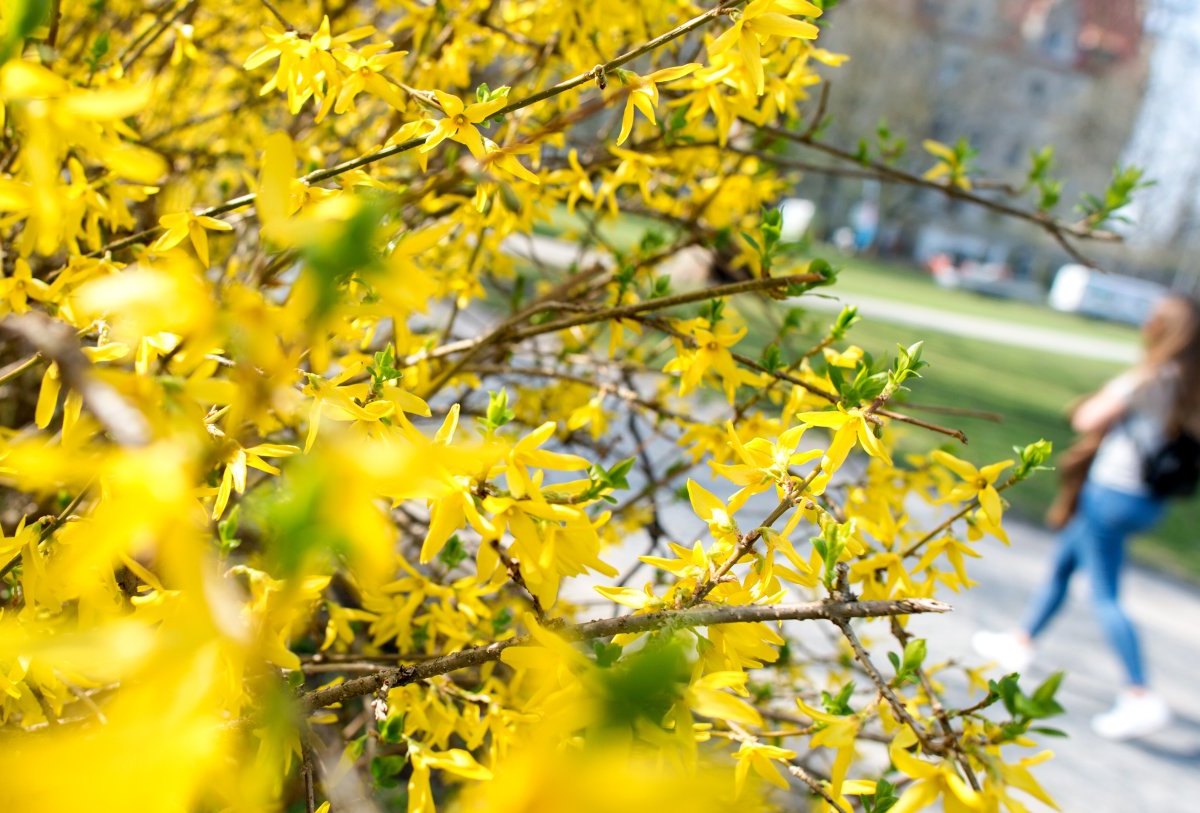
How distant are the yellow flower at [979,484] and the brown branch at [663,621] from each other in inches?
15.5

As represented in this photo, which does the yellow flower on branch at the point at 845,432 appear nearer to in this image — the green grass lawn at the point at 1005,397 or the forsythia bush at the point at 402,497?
the forsythia bush at the point at 402,497

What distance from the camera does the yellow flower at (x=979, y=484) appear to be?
1.15 metres

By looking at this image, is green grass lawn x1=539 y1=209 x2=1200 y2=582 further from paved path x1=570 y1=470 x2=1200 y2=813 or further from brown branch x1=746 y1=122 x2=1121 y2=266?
paved path x1=570 y1=470 x2=1200 y2=813

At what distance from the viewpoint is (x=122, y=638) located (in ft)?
1.42

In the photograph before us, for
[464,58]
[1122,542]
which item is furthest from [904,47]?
[464,58]

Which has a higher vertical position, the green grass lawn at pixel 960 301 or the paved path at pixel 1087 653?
the paved path at pixel 1087 653

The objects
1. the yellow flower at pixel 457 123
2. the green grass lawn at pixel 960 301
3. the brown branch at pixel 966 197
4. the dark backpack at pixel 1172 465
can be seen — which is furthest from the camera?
the green grass lawn at pixel 960 301

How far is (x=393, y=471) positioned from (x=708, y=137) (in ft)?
5.12

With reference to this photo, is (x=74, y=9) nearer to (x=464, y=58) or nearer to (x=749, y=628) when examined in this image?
(x=464, y=58)

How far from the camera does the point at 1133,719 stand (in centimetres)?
386

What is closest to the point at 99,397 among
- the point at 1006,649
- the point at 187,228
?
the point at 187,228

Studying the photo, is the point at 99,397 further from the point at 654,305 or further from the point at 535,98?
the point at 654,305

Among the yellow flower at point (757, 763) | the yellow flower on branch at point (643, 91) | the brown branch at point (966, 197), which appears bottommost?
the yellow flower at point (757, 763)

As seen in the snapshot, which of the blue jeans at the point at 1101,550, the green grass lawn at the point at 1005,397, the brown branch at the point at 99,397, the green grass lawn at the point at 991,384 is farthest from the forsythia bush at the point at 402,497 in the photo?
the blue jeans at the point at 1101,550
